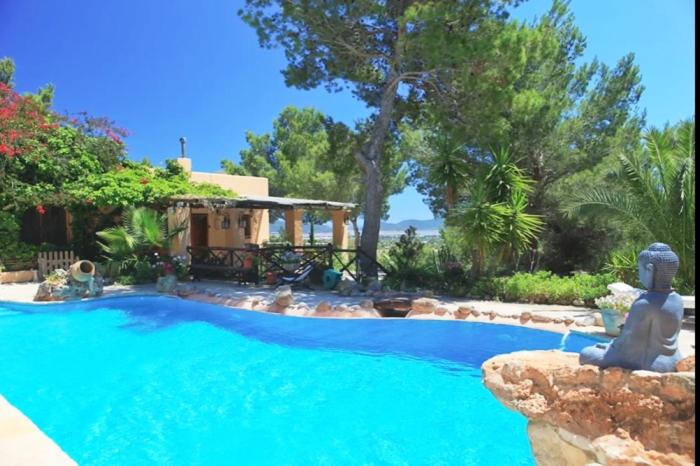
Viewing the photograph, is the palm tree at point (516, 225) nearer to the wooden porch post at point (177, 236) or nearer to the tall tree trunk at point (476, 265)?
the tall tree trunk at point (476, 265)

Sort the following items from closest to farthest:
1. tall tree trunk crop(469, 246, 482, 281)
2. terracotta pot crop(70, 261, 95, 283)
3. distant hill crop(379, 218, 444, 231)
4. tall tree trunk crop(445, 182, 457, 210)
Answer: terracotta pot crop(70, 261, 95, 283)
tall tree trunk crop(469, 246, 482, 281)
tall tree trunk crop(445, 182, 457, 210)
distant hill crop(379, 218, 444, 231)

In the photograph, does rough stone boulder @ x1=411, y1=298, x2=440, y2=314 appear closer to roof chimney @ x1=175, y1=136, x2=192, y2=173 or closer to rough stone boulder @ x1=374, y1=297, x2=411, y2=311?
rough stone boulder @ x1=374, y1=297, x2=411, y2=311

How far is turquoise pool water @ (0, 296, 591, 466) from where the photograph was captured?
16.1 feet

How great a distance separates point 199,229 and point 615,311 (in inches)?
680

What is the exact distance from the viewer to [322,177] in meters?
28.0

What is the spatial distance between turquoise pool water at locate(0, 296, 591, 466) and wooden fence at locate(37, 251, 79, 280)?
17.3 feet

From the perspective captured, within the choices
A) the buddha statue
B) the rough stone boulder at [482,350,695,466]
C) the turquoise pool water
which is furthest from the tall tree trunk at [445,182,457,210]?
the buddha statue

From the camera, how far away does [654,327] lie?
2949 millimetres

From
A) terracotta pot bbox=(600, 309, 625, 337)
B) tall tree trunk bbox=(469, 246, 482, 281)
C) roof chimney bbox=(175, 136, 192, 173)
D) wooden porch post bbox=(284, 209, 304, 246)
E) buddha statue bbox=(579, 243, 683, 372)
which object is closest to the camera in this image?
buddha statue bbox=(579, 243, 683, 372)

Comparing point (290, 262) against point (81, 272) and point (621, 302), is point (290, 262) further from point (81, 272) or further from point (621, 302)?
point (621, 302)

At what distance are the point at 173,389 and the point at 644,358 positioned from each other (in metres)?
5.94

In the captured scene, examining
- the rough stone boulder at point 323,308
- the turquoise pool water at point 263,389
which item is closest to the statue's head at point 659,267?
the turquoise pool water at point 263,389

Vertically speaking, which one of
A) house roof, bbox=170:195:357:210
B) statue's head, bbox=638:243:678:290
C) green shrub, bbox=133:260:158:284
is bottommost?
green shrub, bbox=133:260:158:284

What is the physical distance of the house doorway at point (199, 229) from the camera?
20.0 meters
